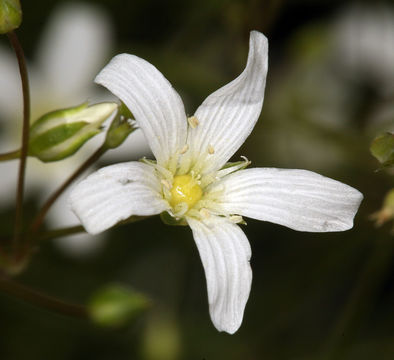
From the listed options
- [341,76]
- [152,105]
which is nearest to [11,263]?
[152,105]

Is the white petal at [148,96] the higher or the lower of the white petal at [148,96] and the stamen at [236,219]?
the higher

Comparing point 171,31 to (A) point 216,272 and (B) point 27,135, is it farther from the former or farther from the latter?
(A) point 216,272

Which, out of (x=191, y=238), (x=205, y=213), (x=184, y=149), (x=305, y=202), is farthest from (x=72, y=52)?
(x=305, y=202)

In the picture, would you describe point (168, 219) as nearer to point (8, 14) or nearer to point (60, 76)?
point (8, 14)

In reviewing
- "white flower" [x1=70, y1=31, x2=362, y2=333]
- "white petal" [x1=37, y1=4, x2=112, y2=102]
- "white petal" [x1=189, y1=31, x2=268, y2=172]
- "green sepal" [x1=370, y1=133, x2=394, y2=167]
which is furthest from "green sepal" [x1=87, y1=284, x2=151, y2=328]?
"white petal" [x1=37, y1=4, x2=112, y2=102]

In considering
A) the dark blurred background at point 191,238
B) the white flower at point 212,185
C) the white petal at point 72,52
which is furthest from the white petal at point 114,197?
the white petal at point 72,52

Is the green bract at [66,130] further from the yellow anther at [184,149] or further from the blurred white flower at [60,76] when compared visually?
the blurred white flower at [60,76]
